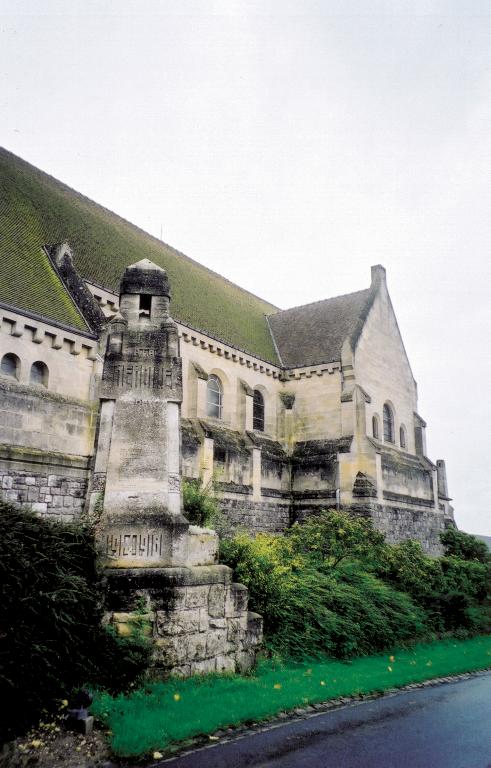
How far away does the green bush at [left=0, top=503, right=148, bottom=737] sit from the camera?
21.4 feet

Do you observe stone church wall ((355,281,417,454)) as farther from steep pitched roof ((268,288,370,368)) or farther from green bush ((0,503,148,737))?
green bush ((0,503,148,737))

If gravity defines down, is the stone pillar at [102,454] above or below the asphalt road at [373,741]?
above

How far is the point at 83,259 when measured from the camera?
2212 centimetres

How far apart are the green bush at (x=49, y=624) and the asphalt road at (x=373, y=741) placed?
5.52 feet

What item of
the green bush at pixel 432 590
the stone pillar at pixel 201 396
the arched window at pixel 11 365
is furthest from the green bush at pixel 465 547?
the arched window at pixel 11 365

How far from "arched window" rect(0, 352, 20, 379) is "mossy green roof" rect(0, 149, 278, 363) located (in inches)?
58.9

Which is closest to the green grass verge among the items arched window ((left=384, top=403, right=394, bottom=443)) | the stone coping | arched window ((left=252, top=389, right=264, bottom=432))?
the stone coping

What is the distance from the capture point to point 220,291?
31.8 m

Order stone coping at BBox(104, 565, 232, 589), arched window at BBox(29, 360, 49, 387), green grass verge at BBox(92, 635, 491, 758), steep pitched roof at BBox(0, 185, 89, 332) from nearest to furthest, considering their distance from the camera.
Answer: green grass verge at BBox(92, 635, 491, 758) < stone coping at BBox(104, 565, 232, 589) < arched window at BBox(29, 360, 49, 387) < steep pitched roof at BBox(0, 185, 89, 332)

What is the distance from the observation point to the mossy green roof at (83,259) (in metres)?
18.9

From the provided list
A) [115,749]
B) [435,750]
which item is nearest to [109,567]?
[115,749]

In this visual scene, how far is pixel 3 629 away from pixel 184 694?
272 centimetres

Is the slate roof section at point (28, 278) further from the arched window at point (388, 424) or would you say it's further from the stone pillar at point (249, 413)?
the arched window at point (388, 424)

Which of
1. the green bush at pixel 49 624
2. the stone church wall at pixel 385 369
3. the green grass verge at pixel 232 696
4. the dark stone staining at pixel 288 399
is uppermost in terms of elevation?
the stone church wall at pixel 385 369
